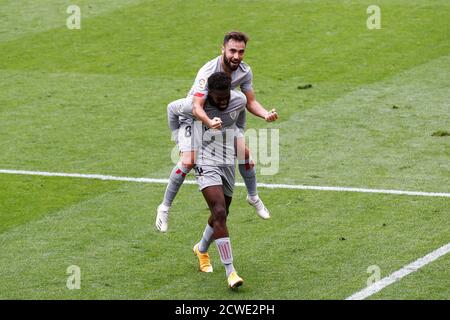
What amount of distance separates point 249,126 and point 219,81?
22.3 ft

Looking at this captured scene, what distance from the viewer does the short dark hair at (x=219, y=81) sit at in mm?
11734

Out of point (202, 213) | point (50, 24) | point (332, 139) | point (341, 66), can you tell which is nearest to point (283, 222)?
point (202, 213)

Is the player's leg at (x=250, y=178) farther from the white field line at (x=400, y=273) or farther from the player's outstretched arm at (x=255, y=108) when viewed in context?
the white field line at (x=400, y=273)

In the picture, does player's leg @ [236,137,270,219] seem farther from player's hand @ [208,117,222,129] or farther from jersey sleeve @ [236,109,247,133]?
player's hand @ [208,117,222,129]

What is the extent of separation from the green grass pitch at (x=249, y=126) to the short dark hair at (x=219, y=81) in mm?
1963

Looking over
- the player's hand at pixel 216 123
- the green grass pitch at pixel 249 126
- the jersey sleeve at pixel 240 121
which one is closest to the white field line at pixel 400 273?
the green grass pitch at pixel 249 126

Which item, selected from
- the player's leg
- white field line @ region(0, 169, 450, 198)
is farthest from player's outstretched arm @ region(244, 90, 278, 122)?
white field line @ region(0, 169, 450, 198)

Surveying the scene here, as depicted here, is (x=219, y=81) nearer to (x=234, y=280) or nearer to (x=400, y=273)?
(x=234, y=280)

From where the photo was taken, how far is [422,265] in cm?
1221

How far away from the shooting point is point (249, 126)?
60.8ft

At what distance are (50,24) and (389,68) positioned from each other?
7.68 metres

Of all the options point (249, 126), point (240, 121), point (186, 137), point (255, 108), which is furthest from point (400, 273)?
point (249, 126)

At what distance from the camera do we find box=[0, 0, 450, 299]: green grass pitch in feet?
40.3
